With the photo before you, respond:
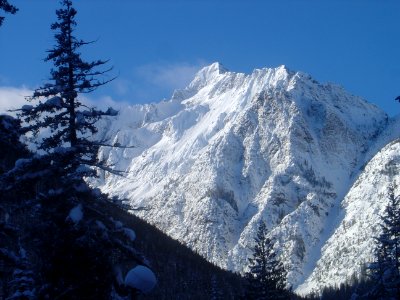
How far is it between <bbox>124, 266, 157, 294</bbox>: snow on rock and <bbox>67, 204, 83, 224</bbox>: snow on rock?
2079 mm

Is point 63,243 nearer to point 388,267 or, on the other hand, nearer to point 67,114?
point 67,114

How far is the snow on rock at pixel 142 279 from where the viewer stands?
16.2 meters

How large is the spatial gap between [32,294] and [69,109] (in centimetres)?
523

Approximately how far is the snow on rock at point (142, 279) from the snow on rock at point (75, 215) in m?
2.08

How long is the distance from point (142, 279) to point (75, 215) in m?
2.54

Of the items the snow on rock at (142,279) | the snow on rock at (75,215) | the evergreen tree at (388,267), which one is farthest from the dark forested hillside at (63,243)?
the evergreen tree at (388,267)

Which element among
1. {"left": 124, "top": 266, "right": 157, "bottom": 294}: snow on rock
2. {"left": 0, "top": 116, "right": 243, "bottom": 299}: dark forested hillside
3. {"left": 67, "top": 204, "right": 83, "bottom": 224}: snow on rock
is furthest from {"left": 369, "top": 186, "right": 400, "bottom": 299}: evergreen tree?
{"left": 67, "top": 204, "right": 83, "bottom": 224}: snow on rock

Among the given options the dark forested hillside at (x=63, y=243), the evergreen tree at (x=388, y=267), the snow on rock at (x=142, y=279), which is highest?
the evergreen tree at (x=388, y=267)

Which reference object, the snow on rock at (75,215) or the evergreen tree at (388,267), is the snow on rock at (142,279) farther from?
the evergreen tree at (388,267)

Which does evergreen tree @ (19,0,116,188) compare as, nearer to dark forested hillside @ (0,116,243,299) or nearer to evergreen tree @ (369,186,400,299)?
dark forested hillside @ (0,116,243,299)

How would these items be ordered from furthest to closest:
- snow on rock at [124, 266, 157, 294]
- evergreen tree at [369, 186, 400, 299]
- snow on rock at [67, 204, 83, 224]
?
evergreen tree at [369, 186, 400, 299] < snow on rock at [67, 204, 83, 224] < snow on rock at [124, 266, 157, 294]

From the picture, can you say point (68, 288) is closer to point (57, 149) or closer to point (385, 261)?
point (57, 149)

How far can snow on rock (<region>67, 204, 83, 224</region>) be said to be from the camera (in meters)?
17.3

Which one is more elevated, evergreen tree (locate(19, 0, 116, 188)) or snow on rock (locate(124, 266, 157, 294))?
evergreen tree (locate(19, 0, 116, 188))
